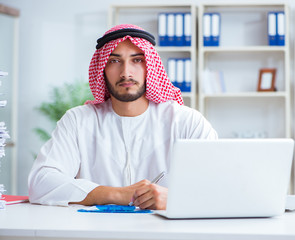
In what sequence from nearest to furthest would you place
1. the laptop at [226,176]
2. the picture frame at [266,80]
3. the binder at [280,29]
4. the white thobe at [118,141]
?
the laptop at [226,176]
the white thobe at [118,141]
the binder at [280,29]
the picture frame at [266,80]

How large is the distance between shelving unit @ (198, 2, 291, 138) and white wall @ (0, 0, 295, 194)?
1.18 meters

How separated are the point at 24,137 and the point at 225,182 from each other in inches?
174

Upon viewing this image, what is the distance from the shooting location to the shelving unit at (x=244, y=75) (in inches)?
204

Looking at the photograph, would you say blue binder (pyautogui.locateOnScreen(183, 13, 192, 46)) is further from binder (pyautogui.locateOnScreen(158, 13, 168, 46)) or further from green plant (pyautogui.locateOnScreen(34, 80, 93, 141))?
green plant (pyautogui.locateOnScreen(34, 80, 93, 141))

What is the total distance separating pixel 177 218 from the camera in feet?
4.43

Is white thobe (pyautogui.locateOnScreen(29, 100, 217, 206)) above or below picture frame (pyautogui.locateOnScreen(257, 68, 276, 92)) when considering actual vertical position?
below

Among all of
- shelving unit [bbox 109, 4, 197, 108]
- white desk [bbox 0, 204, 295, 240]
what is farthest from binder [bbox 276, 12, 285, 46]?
white desk [bbox 0, 204, 295, 240]

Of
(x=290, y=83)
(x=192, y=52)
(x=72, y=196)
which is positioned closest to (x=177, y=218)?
(x=72, y=196)

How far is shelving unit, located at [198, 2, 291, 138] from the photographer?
5.18 meters

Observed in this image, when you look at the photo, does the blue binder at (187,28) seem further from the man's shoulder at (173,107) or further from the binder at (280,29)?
the man's shoulder at (173,107)

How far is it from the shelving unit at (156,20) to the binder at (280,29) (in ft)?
2.62

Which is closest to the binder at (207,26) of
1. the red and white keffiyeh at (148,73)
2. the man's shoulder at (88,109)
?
the red and white keffiyeh at (148,73)

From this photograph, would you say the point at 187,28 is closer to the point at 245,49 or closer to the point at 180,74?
the point at 180,74

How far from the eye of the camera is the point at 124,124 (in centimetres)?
227
